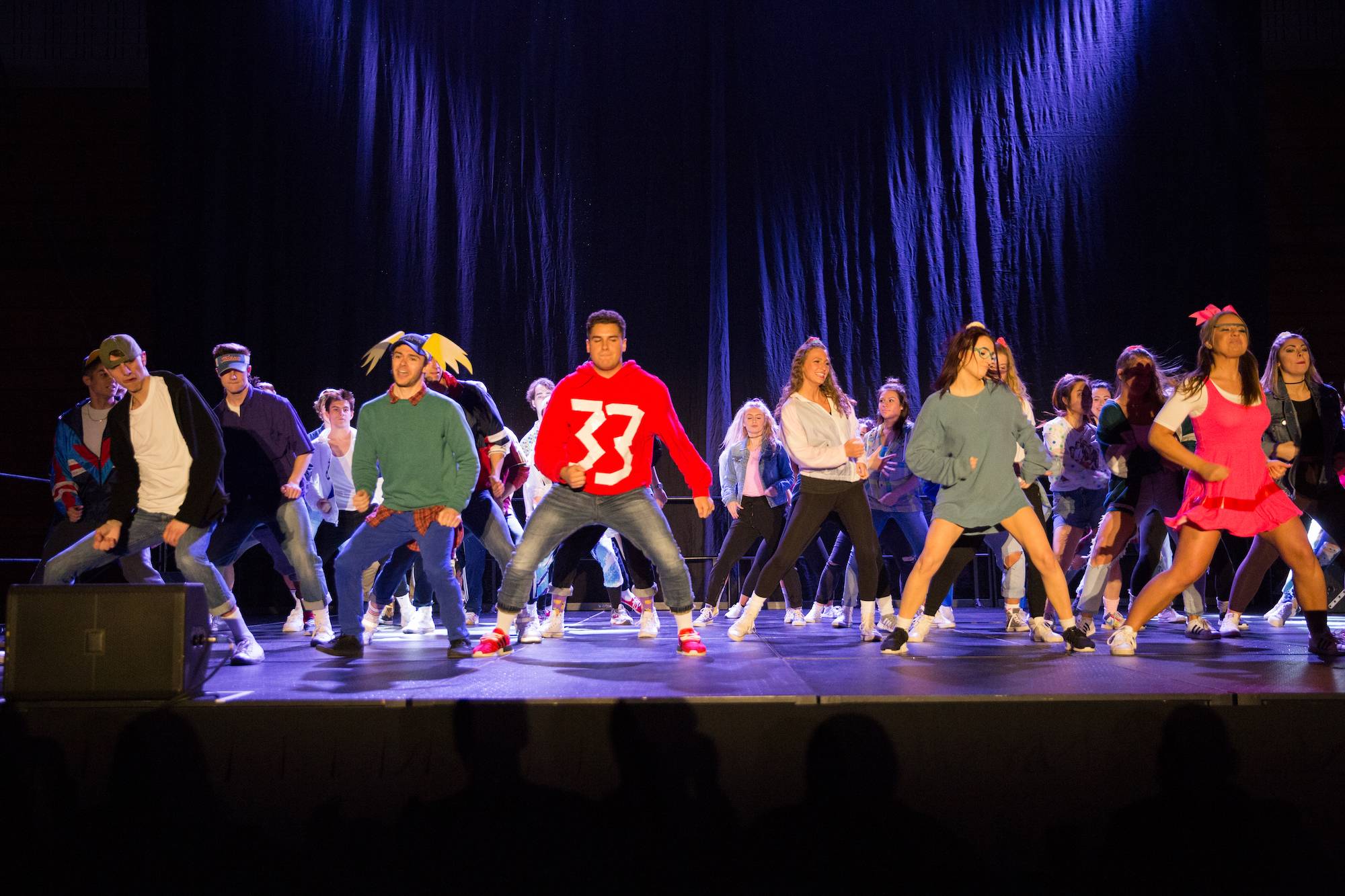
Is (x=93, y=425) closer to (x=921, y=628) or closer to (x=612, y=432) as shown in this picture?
(x=612, y=432)

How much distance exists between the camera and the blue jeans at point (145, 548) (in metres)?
4.38

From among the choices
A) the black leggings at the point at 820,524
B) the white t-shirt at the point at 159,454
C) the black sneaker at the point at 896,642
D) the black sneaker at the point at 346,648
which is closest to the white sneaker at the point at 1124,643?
the black sneaker at the point at 896,642

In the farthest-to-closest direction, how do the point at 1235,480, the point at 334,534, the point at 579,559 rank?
1. the point at 334,534
2. the point at 579,559
3. the point at 1235,480

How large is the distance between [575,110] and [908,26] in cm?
346

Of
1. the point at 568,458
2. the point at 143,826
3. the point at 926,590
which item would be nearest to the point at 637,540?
the point at 568,458

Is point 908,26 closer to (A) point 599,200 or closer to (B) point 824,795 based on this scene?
(A) point 599,200

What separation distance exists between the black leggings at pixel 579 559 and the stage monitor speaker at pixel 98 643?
291 cm

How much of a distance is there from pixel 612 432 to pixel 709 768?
7.10ft

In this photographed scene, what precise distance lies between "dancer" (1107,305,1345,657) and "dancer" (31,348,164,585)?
4.42 m

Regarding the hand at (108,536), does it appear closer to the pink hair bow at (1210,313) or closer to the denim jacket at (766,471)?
the denim jacket at (766,471)

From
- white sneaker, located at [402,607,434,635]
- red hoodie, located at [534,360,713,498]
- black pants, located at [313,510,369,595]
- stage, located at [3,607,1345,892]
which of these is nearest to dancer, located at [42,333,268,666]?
stage, located at [3,607,1345,892]

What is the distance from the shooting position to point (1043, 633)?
18.0 feet

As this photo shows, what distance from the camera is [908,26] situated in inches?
385

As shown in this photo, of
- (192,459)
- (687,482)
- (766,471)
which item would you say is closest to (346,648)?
(192,459)
